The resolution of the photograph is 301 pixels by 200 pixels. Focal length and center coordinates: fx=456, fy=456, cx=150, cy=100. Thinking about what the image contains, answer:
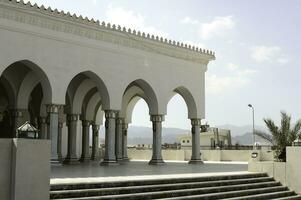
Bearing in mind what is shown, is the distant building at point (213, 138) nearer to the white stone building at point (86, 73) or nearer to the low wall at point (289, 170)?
the white stone building at point (86, 73)

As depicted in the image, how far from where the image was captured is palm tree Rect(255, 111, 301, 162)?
619 inches

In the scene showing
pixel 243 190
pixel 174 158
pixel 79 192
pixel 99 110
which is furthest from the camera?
pixel 174 158

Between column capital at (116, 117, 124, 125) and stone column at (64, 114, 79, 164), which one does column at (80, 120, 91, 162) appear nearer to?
stone column at (64, 114, 79, 164)

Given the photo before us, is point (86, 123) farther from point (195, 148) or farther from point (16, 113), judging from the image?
point (195, 148)

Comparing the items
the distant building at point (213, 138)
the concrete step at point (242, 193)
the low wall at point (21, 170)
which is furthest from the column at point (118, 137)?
the distant building at point (213, 138)

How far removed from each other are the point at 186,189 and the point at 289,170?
15.2 feet

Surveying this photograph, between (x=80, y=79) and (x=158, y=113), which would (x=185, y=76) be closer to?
(x=158, y=113)

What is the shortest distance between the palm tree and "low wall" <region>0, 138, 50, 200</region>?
32.1ft

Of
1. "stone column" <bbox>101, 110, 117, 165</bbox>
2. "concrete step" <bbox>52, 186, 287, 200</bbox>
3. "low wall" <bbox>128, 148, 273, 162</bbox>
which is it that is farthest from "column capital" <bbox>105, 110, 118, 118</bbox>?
"low wall" <bbox>128, 148, 273, 162</bbox>

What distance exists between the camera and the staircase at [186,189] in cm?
945

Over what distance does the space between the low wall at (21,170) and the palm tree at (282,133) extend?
980cm

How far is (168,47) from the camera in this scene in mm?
20516

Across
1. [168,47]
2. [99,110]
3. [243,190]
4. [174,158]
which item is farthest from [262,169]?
[174,158]

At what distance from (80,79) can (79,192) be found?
12458mm
